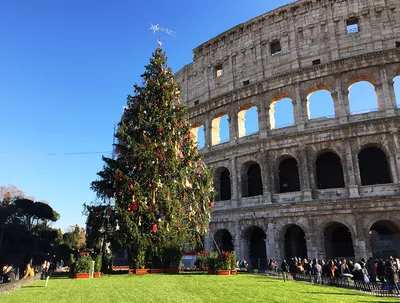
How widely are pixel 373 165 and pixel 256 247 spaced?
10.6 m

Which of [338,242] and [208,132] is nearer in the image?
[338,242]

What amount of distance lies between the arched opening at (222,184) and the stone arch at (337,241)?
865cm

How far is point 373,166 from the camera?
2269 cm

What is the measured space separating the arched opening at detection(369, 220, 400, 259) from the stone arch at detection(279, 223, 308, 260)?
187 inches

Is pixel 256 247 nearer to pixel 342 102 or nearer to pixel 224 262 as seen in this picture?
pixel 224 262

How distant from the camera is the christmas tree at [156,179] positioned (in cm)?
1789

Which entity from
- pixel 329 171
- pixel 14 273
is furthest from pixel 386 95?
pixel 14 273

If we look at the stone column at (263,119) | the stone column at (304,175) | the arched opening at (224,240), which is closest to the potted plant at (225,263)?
the stone column at (304,175)

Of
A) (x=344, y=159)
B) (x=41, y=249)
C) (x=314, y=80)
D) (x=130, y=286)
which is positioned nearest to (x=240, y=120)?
(x=314, y=80)

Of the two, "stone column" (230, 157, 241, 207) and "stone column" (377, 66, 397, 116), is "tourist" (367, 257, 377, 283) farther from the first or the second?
"stone column" (230, 157, 241, 207)

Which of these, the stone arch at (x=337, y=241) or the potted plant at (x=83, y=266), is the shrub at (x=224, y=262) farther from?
the stone arch at (x=337, y=241)

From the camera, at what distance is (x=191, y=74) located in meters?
32.9

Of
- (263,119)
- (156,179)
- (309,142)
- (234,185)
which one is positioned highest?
(263,119)

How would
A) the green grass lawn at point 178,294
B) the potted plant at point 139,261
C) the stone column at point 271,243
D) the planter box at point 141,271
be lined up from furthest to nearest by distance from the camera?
the stone column at point 271,243, the potted plant at point 139,261, the planter box at point 141,271, the green grass lawn at point 178,294
